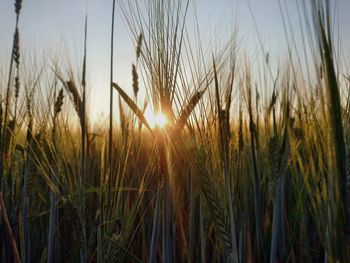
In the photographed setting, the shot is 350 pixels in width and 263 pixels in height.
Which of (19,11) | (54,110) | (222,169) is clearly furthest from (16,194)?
(222,169)

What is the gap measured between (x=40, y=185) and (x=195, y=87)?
1.48 meters

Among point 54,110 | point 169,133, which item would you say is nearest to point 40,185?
point 54,110

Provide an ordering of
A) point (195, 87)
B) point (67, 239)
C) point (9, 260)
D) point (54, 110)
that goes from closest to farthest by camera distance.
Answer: point (195, 87)
point (54, 110)
point (9, 260)
point (67, 239)

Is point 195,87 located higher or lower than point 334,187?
higher

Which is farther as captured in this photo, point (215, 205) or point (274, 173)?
point (274, 173)

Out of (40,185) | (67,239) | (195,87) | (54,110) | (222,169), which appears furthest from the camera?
(40,185)

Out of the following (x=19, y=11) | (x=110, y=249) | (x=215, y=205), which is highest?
(x=19, y=11)

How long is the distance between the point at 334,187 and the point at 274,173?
577 mm

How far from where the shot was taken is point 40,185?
2199 millimetres

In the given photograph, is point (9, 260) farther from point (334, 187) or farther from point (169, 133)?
point (334, 187)

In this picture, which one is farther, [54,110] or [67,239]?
[67,239]

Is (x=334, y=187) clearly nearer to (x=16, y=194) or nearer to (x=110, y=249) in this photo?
(x=110, y=249)

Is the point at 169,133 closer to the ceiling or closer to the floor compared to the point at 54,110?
closer to the floor

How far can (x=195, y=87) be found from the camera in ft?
3.47
